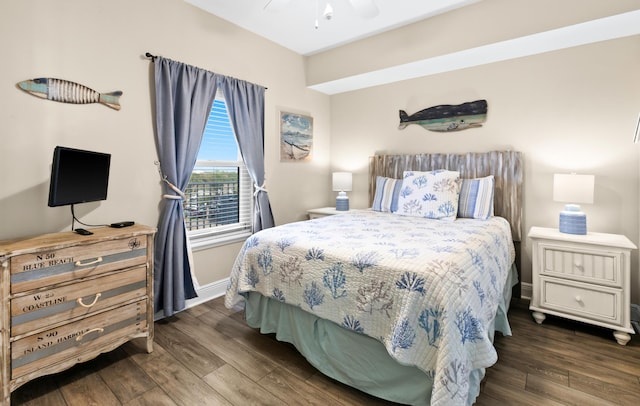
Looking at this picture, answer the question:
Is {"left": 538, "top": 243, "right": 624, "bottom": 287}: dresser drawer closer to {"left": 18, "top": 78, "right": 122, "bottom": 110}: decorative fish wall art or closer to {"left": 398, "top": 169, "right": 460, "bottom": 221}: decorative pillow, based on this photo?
{"left": 398, "top": 169, "right": 460, "bottom": 221}: decorative pillow

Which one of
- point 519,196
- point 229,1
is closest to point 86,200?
point 229,1

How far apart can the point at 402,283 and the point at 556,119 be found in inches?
96.2

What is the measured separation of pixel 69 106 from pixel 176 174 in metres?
0.80

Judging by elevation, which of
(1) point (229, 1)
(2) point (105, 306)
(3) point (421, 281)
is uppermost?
(1) point (229, 1)

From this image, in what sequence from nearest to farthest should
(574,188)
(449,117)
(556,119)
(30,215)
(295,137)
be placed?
(30,215) → (574,188) → (556,119) → (449,117) → (295,137)

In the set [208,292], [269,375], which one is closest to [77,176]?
[208,292]

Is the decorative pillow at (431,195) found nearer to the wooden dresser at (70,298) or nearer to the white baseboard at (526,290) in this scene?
the white baseboard at (526,290)

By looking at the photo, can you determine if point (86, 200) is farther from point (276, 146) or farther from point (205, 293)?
point (276, 146)

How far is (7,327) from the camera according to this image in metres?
1.47

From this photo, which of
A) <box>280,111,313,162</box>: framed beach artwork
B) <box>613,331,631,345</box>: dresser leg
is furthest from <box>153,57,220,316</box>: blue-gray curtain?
<box>613,331,631,345</box>: dresser leg

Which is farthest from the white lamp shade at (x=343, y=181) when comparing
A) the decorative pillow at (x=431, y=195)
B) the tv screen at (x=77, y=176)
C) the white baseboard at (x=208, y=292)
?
the tv screen at (x=77, y=176)

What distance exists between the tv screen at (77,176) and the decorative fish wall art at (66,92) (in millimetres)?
454

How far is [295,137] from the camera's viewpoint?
149 inches

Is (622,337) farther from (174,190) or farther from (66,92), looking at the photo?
(66,92)
